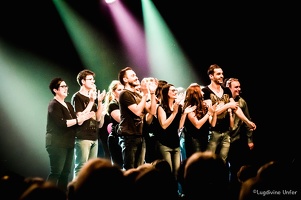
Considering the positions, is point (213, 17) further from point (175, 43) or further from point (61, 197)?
point (61, 197)

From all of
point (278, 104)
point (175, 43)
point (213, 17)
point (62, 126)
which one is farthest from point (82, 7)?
point (278, 104)

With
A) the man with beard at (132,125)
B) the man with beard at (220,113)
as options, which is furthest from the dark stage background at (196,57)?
the man with beard at (132,125)

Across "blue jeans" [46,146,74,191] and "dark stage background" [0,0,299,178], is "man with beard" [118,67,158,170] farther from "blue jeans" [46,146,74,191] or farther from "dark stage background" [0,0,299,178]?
"dark stage background" [0,0,299,178]

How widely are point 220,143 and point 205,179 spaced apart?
12.0ft

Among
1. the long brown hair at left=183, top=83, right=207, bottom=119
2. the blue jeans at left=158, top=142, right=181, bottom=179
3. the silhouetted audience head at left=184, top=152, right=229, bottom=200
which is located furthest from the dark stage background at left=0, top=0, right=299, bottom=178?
the silhouetted audience head at left=184, top=152, right=229, bottom=200

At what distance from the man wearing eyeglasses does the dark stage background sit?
2.28 meters

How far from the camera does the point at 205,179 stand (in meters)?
2.55

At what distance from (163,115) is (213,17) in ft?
12.3

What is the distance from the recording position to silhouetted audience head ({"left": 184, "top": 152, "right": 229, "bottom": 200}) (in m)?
2.50

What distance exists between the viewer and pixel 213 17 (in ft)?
27.7

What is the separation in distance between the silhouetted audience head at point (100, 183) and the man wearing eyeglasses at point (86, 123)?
332 cm

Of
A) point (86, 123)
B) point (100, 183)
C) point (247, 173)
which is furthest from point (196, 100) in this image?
point (100, 183)

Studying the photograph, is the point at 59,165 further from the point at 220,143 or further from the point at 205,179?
the point at 205,179

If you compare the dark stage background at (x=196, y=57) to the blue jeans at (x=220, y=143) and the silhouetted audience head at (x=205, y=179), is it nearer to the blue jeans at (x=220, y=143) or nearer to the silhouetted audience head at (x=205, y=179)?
the blue jeans at (x=220, y=143)
